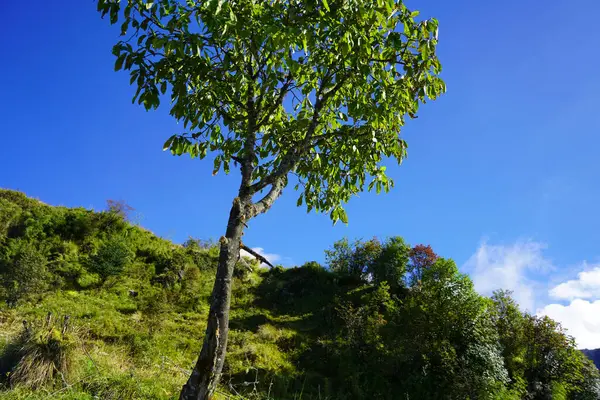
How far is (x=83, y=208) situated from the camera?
20.1 m

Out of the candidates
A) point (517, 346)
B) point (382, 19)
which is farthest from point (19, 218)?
point (517, 346)

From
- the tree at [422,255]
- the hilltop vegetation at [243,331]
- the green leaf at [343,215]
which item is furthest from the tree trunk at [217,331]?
the tree at [422,255]

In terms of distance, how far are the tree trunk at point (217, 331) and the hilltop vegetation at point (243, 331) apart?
164 cm

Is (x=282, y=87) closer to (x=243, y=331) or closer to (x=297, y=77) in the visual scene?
(x=297, y=77)

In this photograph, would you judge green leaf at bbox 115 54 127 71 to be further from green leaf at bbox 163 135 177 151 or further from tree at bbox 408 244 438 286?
tree at bbox 408 244 438 286

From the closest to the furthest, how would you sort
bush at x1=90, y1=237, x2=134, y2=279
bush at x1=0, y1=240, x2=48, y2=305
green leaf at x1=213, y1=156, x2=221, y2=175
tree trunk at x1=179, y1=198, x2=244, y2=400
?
tree trunk at x1=179, y1=198, x2=244, y2=400 → green leaf at x1=213, y1=156, x2=221, y2=175 → bush at x1=0, y1=240, x2=48, y2=305 → bush at x1=90, y1=237, x2=134, y2=279

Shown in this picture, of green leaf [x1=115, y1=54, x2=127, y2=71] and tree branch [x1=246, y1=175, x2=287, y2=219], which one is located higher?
green leaf [x1=115, y1=54, x2=127, y2=71]

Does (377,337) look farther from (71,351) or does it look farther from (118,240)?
(118,240)

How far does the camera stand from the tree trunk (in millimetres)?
3330

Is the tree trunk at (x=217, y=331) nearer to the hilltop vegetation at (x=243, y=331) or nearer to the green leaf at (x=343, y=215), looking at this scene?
the hilltop vegetation at (x=243, y=331)

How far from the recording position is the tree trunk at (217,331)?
3.33m

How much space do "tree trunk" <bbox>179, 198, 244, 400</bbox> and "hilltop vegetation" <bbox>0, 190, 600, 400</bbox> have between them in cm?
164

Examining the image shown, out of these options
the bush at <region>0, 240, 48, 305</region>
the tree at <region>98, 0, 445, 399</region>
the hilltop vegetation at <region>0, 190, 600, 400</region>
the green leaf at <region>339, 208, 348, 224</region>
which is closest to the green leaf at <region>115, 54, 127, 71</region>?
the tree at <region>98, 0, 445, 399</region>

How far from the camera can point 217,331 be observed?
11.2 ft
